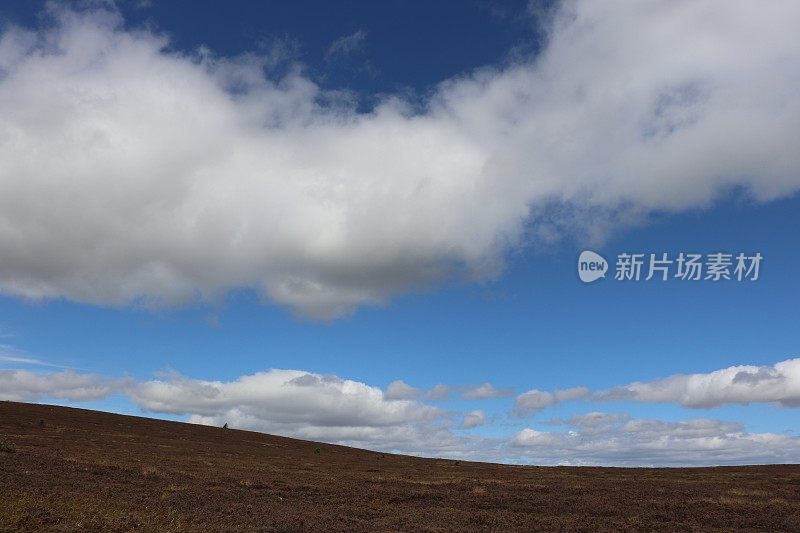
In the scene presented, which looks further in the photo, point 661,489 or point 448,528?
point 661,489

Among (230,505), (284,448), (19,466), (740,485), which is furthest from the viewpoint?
(284,448)

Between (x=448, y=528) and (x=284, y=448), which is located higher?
(x=448, y=528)

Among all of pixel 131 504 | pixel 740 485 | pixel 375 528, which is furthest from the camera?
pixel 740 485

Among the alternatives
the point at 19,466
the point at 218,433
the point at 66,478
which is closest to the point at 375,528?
the point at 66,478

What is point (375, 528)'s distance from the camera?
21.9 metres

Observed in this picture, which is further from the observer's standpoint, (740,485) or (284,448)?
(284,448)

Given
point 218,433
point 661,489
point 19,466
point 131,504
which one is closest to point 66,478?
point 19,466

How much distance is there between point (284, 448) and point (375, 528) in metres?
62.2

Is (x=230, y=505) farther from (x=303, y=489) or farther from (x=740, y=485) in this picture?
(x=740, y=485)

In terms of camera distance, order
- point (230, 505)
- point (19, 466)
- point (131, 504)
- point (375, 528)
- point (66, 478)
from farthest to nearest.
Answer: point (19, 466)
point (66, 478)
point (230, 505)
point (131, 504)
point (375, 528)

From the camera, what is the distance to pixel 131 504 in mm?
24641

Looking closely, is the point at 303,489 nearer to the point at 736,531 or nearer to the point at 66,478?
the point at 66,478

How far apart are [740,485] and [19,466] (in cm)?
4803

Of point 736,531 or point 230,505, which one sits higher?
point 736,531
